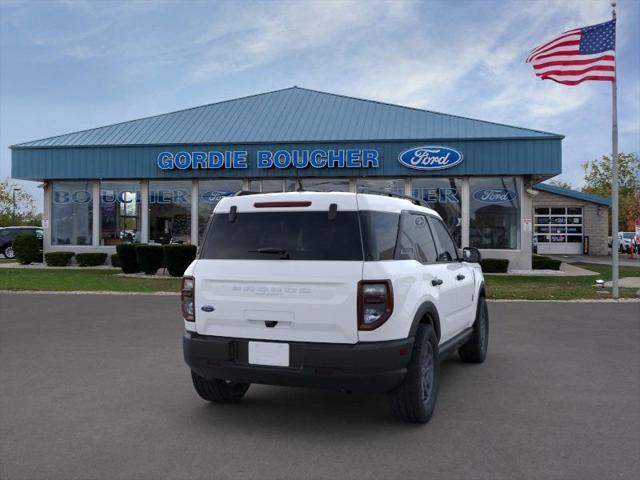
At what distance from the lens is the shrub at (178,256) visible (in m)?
19.8

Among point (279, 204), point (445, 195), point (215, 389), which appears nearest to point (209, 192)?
point (445, 195)

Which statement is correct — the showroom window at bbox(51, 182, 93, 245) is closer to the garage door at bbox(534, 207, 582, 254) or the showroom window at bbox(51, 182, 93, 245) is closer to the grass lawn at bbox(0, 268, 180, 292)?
the grass lawn at bbox(0, 268, 180, 292)

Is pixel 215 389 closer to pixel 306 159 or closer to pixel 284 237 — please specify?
pixel 284 237

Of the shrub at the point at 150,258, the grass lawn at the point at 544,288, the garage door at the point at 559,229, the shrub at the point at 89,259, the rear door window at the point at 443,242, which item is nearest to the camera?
the rear door window at the point at 443,242

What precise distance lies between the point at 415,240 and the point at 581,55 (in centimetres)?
1137

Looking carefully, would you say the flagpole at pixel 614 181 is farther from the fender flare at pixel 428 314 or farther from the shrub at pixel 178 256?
the shrub at pixel 178 256

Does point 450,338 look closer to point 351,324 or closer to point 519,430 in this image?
point 519,430

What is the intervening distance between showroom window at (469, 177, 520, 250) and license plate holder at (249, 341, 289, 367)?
19391mm

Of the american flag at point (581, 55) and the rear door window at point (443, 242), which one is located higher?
the american flag at point (581, 55)

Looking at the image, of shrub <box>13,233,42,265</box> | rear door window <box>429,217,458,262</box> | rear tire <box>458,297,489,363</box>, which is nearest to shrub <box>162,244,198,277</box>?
shrub <box>13,233,42,265</box>

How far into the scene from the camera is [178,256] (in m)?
19.8

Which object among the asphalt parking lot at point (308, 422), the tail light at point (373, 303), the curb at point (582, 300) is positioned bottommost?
the asphalt parking lot at point (308, 422)

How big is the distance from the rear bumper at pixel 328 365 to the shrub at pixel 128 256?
16.9 m

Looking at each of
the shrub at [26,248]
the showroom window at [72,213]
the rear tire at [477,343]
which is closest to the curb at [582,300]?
the rear tire at [477,343]
